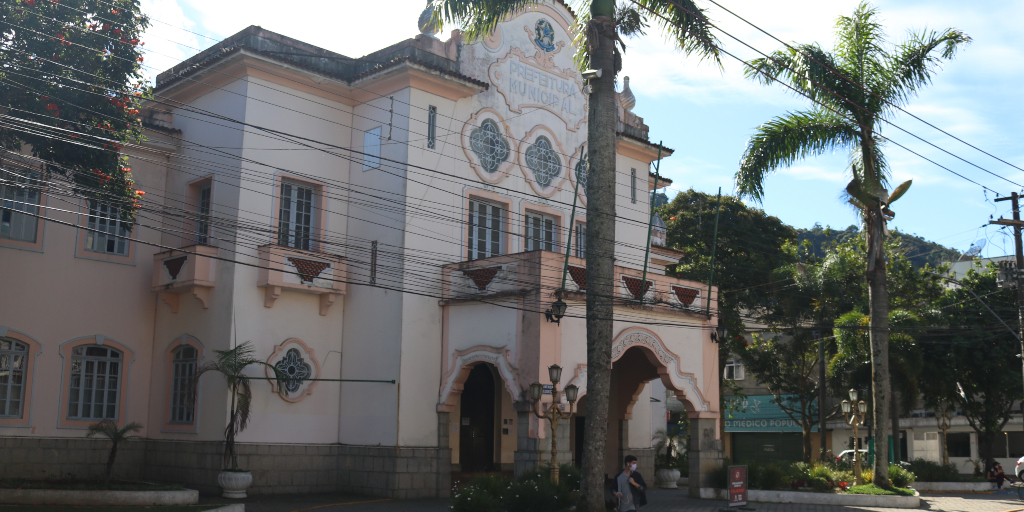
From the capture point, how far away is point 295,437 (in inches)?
766

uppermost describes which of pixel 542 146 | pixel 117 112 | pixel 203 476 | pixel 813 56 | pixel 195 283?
pixel 813 56

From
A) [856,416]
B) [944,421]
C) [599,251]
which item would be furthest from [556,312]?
[944,421]

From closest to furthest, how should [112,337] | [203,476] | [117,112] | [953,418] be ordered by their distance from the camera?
[117,112]
[203,476]
[112,337]
[953,418]

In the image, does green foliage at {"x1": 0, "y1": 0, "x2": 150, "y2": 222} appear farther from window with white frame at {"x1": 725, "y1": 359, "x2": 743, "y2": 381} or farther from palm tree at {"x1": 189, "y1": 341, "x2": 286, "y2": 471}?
window with white frame at {"x1": 725, "y1": 359, "x2": 743, "y2": 381}

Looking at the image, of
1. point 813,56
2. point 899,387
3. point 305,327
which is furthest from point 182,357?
point 899,387

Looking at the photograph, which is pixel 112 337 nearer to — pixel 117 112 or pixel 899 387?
pixel 117 112

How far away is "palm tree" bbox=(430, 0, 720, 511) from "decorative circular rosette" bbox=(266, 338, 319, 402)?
7941mm

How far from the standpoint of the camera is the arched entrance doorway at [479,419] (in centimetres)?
2303

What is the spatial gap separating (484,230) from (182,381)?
7827mm

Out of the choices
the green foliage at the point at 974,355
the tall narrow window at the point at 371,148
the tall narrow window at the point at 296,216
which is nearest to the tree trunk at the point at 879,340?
the green foliage at the point at 974,355

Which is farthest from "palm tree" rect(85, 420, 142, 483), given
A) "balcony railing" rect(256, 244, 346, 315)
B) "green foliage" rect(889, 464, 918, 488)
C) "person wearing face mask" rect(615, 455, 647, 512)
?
"green foliage" rect(889, 464, 918, 488)

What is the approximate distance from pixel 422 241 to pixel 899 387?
60.0 feet

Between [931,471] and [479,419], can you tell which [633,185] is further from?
[931,471]

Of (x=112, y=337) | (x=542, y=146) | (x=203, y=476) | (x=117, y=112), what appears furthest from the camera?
(x=542, y=146)
